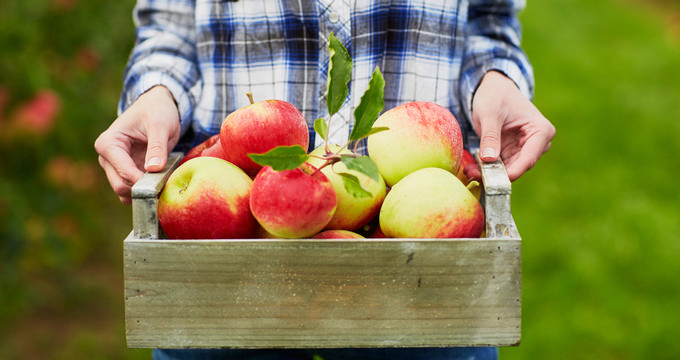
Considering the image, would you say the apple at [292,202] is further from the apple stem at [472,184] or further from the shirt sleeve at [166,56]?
the shirt sleeve at [166,56]

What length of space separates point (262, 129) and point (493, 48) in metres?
0.61

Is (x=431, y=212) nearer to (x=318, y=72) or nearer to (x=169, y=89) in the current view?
(x=318, y=72)

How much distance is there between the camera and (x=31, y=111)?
86.2 inches

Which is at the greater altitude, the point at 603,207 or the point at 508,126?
the point at 508,126

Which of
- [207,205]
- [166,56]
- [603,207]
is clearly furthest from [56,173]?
[603,207]

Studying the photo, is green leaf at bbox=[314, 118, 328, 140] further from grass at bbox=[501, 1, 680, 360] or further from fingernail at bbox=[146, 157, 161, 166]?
grass at bbox=[501, 1, 680, 360]

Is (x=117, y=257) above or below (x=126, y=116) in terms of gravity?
below

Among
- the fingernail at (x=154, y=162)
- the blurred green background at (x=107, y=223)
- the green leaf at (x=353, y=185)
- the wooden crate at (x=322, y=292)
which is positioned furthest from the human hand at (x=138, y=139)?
the blurred green background at (x=107, y=223)

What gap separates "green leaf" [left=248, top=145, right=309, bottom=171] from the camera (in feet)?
2.79

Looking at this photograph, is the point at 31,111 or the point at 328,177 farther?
the point at 31,111

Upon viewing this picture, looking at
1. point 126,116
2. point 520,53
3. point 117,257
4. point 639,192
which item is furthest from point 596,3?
point 126,116

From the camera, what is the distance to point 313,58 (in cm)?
128

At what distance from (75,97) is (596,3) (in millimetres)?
6711

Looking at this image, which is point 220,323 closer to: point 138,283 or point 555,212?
point 138,283
